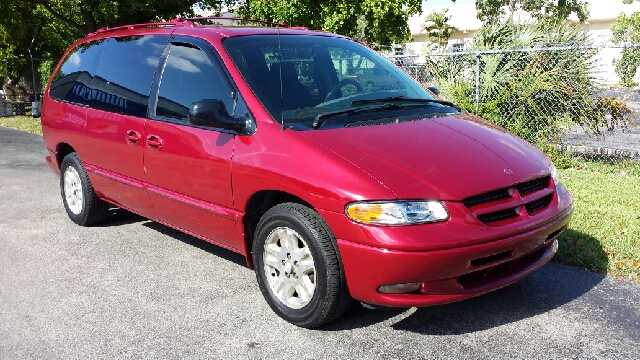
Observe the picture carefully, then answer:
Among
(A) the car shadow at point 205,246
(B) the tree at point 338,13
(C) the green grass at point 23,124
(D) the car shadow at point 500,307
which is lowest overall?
(D) the car shadow at point 500,307

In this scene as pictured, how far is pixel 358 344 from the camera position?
11.7 feet

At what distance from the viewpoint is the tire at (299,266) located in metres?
3.50

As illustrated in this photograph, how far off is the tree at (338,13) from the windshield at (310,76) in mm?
14521

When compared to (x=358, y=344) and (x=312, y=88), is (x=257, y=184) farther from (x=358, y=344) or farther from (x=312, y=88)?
(x=358, y=344)

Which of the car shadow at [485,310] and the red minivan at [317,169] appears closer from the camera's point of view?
the red minivan at [317,169]

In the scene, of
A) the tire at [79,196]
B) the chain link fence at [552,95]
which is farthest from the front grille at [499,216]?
the chain link fence at [552,95]

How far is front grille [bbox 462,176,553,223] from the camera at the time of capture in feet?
11.2

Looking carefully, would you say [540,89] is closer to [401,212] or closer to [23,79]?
[401,212]

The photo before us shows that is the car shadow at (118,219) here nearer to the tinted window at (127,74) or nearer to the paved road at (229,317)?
the paved road at (229,317)

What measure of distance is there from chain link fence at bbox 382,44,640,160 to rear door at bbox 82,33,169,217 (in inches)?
182

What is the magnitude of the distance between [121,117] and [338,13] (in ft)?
50.6

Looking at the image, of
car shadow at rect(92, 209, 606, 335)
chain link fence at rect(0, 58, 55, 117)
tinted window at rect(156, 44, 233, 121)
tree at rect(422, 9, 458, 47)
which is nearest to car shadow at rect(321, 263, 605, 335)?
car shadow at rect(92, 209, 606, 335)

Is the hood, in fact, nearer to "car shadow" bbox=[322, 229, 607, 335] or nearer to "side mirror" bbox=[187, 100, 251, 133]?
"side mirror" bbox=[187, 100, 251, 133]

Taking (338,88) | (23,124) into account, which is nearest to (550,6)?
(23,124)
